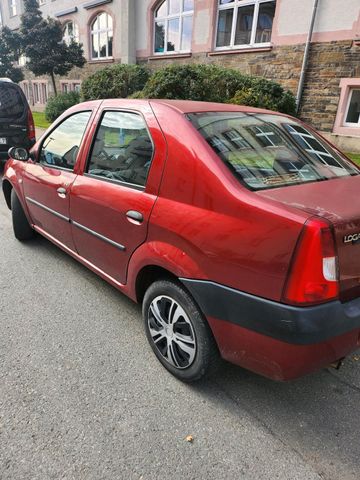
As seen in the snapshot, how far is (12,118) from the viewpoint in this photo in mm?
7918

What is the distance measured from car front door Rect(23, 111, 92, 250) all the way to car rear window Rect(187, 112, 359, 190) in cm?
128

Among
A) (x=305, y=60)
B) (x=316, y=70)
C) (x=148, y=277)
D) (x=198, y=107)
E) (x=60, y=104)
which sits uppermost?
(x=305, y=60)

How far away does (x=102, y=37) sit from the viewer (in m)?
20.5

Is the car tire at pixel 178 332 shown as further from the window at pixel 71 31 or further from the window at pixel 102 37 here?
the window at pixel 71 31

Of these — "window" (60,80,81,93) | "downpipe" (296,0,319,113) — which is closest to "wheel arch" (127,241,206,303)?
"downpipe" (296,0,319,113)

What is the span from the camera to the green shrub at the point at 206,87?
28.6ft

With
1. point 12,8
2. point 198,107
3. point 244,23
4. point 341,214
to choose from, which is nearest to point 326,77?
point 244,23

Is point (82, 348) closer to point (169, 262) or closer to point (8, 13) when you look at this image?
point (169, 262)

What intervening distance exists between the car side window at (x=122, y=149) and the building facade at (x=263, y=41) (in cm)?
974

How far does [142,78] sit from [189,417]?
1273 centimetres

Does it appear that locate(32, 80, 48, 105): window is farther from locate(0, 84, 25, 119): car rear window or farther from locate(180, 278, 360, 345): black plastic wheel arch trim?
locate(180, 278, 360, 345): black plastic wheel arch trim

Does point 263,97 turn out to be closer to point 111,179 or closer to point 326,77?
point 326,77

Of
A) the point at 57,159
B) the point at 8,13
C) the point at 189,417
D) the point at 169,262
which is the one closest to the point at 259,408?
the point at 189,417

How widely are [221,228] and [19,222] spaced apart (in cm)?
328
